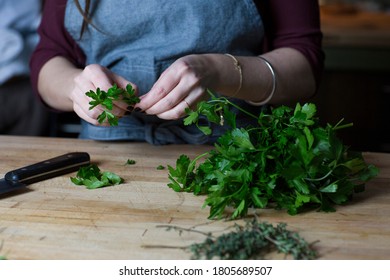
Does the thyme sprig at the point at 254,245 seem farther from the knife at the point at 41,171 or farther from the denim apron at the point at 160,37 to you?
the denim apron at the point at 160,37

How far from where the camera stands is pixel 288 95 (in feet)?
5.57

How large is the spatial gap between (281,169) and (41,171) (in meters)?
0.50

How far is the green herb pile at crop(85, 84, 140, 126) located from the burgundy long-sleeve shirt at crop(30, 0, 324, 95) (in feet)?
1.73

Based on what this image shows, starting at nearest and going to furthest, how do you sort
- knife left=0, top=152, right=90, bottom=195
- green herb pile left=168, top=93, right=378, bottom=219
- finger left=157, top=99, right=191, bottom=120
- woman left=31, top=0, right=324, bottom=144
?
green herb pile left=168, top=93, right=378, bottom=219 → knife left=0, top=152, right=90, bottom=195 → finger left=157, top=99, right=191, bottom=120 → woman left=31, top=0, right=324, bottom=144

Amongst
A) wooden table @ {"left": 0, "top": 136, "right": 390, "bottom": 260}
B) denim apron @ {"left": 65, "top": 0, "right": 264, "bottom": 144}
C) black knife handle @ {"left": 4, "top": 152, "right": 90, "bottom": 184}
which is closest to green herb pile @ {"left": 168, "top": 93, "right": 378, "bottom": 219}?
wooden table @ {"left": 0, "top": 136, "right": 390, "bottom": 260}

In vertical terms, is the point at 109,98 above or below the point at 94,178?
above

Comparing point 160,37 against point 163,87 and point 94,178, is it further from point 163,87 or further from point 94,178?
point 94,178

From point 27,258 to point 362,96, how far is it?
2634mm

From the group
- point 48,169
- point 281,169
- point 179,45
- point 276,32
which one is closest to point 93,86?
point 48,169

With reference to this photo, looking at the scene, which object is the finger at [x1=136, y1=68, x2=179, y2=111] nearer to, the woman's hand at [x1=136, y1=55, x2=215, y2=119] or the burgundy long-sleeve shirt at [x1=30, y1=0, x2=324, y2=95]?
the woman's hand at [x1=136, y1=55, x2=215, y2=119]

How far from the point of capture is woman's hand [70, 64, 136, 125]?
1385 mm

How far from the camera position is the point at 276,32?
5.81ft

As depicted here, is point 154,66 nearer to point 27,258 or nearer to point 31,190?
point 31,190
